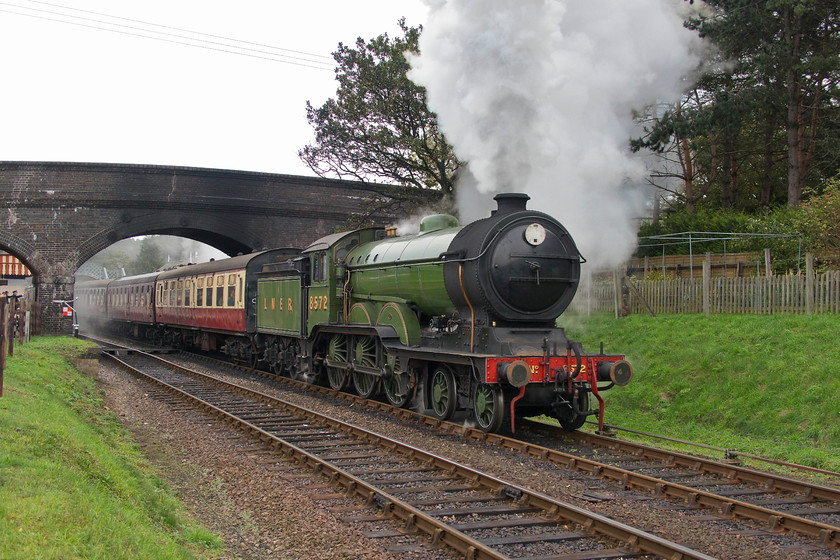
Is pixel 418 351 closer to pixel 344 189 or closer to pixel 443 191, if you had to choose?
pixel 443 191

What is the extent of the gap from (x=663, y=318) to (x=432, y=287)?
26.4 feet

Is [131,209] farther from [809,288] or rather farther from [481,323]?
[809,288]

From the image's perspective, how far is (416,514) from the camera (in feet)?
18.5

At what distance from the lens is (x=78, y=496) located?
5.11m

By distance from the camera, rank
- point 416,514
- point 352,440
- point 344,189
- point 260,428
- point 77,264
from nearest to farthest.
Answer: point 416,514 → point 352,440 → point 260,428 → point 77,264 → point 344,189

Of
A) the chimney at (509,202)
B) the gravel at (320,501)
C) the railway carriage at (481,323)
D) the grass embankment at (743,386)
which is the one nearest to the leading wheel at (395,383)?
the railway carriage at (481,323)

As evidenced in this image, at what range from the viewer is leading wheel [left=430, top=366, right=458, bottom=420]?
33.7 ft

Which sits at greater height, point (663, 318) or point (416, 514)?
point (663, 318)

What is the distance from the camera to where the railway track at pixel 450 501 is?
513cm

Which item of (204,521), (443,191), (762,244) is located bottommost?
(204,521)

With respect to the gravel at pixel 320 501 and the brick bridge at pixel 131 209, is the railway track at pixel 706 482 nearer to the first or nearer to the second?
the gravel at pixel 320 501

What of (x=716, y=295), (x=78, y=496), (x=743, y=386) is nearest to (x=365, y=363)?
(x=743, y=386)

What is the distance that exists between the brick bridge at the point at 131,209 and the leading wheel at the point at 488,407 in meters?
16.4

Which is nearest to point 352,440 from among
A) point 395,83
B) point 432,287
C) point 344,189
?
point 432,287
